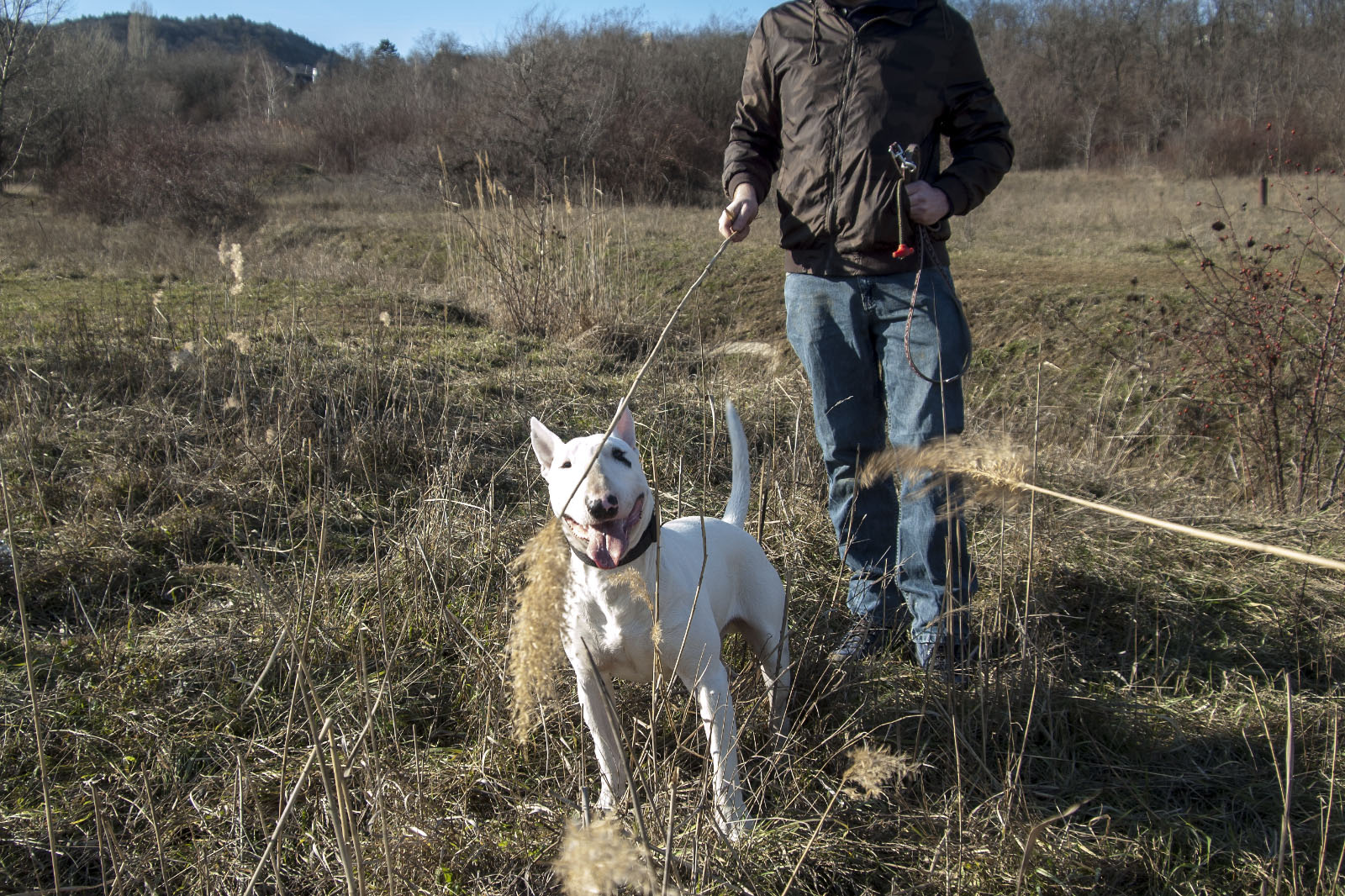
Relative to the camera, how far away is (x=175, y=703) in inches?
97.0

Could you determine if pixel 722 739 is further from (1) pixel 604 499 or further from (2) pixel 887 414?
(2) pixel 887 414

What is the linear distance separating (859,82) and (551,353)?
405 centimetres

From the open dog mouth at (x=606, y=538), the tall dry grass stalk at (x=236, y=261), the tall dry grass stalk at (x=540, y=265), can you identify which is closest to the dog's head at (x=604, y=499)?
the open dog mouth at (x=606, y=538)

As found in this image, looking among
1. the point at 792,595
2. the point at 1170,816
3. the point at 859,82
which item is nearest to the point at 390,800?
the point at 792,595

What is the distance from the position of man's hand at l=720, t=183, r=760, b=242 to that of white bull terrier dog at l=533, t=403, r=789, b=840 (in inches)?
18.7

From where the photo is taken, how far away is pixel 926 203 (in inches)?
93.0


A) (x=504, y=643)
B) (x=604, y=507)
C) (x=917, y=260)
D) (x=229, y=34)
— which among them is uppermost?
(x=229, y=34)

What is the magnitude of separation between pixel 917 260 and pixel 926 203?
172 millimetres

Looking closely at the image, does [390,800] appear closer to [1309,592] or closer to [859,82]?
[859,82]

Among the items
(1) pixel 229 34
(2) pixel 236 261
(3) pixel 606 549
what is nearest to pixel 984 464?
(3) pixel 606 549

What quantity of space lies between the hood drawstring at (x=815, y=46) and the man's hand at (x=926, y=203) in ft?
1.56

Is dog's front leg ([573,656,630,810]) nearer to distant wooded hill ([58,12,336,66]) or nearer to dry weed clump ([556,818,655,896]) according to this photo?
dry weed clump ([556,818,655,896])

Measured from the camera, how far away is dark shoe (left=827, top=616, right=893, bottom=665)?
238 centimetres

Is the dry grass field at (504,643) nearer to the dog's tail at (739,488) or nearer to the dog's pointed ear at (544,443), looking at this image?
the dog's tail at (739,488)
